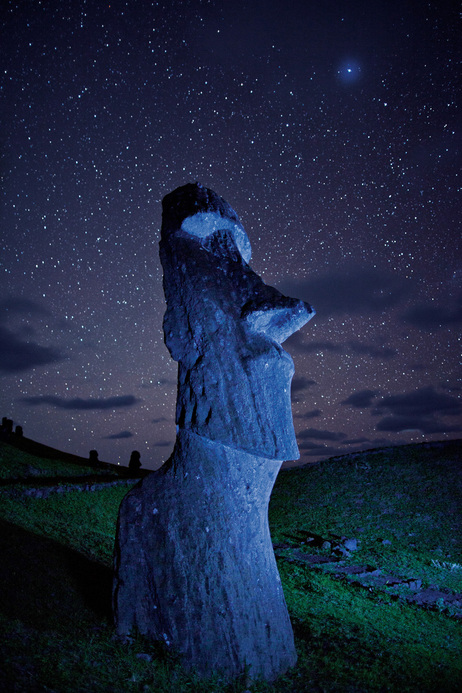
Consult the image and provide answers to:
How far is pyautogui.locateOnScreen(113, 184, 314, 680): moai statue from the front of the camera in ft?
15.3

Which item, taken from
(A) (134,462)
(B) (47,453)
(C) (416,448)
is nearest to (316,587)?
(C) (416,448)

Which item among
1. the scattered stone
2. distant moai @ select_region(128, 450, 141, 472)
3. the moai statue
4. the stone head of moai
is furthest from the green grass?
the stone head of moai

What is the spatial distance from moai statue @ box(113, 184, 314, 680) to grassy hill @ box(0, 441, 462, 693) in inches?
13.0

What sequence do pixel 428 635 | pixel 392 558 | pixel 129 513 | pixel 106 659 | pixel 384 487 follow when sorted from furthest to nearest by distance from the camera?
1. pixel 384 487
2. pixel 392 558
3. pixel 428 635
4. pixel 129 513
5. pixel 106 659

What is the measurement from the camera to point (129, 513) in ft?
16.7

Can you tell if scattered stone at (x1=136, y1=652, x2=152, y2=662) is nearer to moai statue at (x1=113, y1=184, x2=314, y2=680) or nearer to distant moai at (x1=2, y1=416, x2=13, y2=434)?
moai statue at (x1=113, y1=184, x2=314, y2=680)

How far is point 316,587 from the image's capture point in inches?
333

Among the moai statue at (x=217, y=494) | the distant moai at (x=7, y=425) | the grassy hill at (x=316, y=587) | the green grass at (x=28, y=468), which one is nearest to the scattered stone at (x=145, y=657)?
the grassy hill at (x=316, y=587)

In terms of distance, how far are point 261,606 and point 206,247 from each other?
4.36m

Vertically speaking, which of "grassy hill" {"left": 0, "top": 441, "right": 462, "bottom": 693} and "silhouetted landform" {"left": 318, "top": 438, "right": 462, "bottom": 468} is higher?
"silhouetted landform" {"left": 318, "top": 438, "right": 462, "bottom": 468}

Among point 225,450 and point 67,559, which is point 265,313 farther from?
point 67,559

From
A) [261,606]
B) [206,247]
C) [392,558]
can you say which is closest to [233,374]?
[206,247]

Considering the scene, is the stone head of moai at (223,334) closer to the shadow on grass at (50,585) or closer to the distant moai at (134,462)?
the shadow on grass at (50,585)

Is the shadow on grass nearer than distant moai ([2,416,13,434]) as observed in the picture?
Yes
